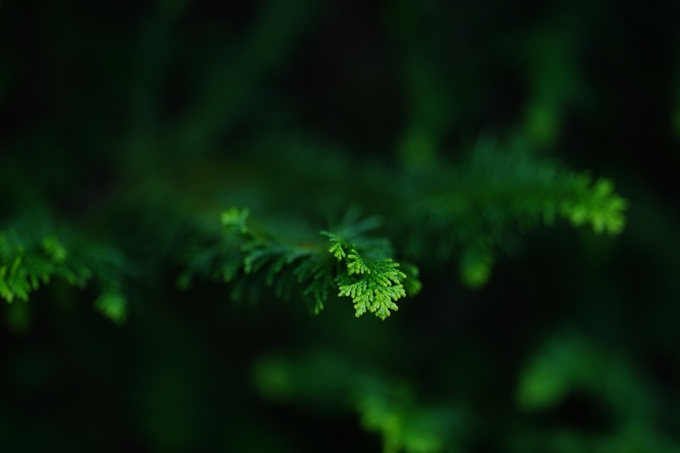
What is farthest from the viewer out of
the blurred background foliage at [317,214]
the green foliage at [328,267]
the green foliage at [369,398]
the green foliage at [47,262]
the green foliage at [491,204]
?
the blurred background foliage at [317,214]

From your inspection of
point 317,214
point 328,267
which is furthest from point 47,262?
point 317,214

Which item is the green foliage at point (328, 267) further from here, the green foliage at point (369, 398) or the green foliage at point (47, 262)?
the green foliage at point (369, 398)

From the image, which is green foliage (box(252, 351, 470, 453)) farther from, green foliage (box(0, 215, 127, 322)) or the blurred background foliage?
green foliage (box(0, 215, 127, 322))

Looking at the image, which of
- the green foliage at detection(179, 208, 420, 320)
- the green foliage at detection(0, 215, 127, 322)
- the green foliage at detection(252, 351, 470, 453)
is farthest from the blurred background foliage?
the green foliage at detection(179, 208, 420, 320)

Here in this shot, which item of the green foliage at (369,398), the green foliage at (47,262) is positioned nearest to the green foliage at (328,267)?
the green foliage at (47,262)

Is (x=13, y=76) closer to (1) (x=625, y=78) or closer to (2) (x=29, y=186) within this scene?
(2) (x=29, y=186)

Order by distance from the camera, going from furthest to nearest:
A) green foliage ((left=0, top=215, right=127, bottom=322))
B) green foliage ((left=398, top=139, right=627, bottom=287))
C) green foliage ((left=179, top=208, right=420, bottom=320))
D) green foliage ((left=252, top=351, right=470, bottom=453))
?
green foliage ((left=252, top=351, right=470, bottom=453))
green foliage ((left=398, top=139, right=627, bottom=287))
green foliage ((left=0, top=215, right=127, bottom=322))
green foliage ((left=179, top=208, right=420, bottom=320))

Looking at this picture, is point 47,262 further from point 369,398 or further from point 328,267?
point 369,398

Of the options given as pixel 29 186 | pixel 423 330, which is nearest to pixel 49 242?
pixel 29 186

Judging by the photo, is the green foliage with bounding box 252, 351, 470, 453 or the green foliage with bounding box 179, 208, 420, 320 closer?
the green foliage with bounding box 179, 208, 420, 320

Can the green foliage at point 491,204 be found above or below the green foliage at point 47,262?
above
